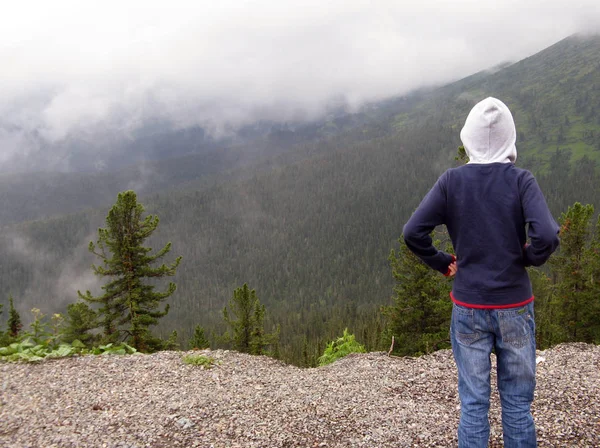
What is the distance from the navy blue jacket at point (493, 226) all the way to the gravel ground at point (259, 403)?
2941 mm

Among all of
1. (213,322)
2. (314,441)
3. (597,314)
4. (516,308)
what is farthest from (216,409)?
(213,322)

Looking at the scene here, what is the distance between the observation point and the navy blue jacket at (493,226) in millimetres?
4086

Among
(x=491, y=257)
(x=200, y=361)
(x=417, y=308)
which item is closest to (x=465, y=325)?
(x=491, y=257)

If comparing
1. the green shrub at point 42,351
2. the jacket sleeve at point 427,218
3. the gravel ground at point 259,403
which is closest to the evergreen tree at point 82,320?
the green shrub at point 42,351

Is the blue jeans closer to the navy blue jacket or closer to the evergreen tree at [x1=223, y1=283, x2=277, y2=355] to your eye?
the navy blue jacket

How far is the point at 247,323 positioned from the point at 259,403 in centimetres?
2413

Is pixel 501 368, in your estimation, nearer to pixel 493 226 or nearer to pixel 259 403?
pixel 493 226

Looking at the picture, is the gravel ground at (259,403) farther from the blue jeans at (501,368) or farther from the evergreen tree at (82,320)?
the evergreen tree at (82,320)

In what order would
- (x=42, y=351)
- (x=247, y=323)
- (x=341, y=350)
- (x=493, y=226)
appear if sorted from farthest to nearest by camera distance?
1. (x=247, y=323)
2. (x=341, y=350)
3. (x=42, y=351)
4. (x=493, y=226)

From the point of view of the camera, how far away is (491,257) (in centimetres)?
423

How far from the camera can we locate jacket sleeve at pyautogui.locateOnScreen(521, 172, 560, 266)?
155 inches

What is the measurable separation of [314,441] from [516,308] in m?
3.66

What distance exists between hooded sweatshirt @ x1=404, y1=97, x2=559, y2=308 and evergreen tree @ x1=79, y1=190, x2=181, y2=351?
56.3ft

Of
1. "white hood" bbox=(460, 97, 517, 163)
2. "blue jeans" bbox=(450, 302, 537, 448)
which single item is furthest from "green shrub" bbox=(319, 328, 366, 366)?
"white hood" bbox=(460, 97, 517, 163)
